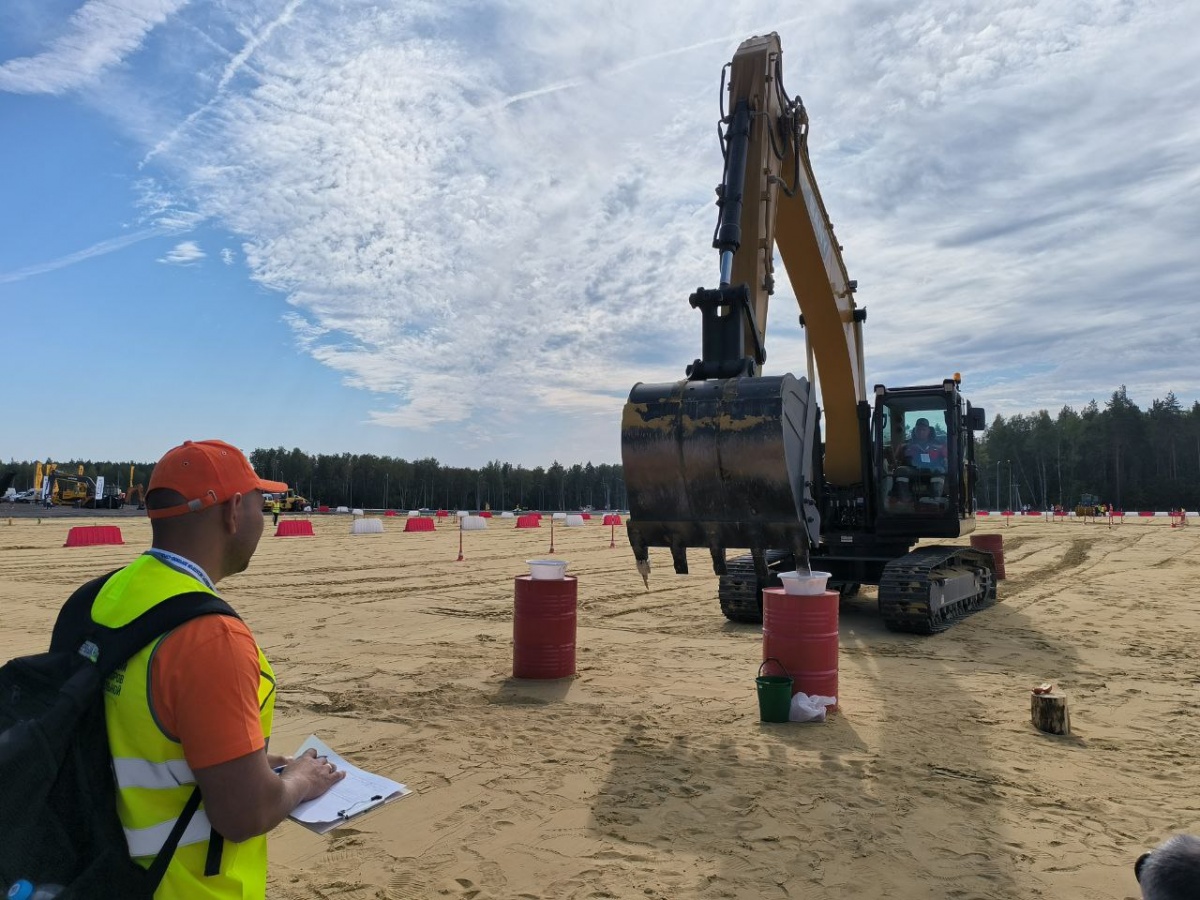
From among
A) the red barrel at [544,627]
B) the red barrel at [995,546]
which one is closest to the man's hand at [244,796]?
the red barrel at [544,627]

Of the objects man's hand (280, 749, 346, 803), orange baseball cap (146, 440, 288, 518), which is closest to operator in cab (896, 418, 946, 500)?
man's hand (280, 749, 346, 803)

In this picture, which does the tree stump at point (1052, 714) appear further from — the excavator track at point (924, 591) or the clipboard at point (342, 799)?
the clipboard at point (342, 799)

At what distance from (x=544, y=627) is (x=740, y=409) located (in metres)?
3.29

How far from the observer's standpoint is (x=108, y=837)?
1707 millimetres

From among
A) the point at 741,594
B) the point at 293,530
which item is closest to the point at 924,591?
the point at 741,594

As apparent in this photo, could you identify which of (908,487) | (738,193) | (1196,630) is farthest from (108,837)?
(1196,630)

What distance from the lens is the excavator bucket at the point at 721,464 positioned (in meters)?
5.66

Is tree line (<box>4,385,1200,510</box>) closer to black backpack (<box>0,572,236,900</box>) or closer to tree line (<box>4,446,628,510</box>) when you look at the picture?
tree line (<box>4,446,628,510</box>)

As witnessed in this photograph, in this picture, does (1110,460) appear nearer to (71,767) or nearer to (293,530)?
(293,530)

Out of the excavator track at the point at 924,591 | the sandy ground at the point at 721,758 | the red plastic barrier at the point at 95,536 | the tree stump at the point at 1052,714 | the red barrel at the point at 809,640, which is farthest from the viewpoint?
the red plastic barrier at the point at 95,536

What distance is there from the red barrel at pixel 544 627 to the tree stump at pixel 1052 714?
418 cm

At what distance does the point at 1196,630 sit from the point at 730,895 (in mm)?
10401

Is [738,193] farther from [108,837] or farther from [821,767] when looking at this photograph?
A: [108,837]

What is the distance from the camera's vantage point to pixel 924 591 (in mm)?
10070
